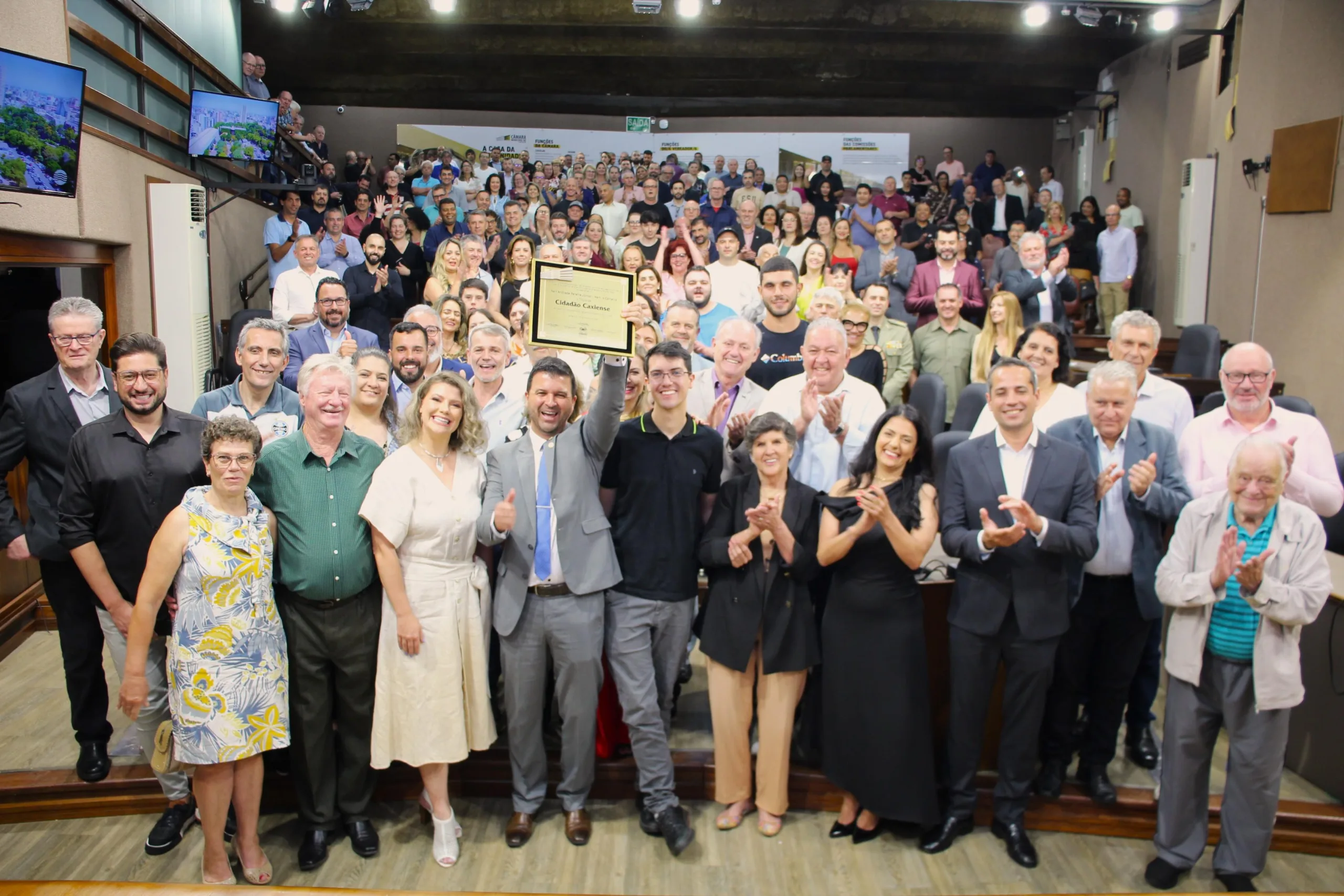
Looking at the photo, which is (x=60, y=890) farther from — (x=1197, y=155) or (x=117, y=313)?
(x=1197, y=155)

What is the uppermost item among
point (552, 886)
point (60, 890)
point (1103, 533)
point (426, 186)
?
point (426, 186)

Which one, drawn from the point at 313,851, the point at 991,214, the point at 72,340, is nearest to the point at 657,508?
the point at 313,851

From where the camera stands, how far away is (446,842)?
3.01 metres

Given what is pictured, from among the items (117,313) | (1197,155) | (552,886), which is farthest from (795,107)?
(552,886)

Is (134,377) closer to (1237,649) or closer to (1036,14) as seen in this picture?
(1237,649)

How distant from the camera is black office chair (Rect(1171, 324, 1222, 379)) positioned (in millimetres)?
6711

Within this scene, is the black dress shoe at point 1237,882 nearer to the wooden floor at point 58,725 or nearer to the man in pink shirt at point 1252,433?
the wooden floor at point 58,725

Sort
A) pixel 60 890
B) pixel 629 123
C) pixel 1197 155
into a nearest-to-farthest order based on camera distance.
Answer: pixel 60 890
pixel 1197 155
pixel 629 123

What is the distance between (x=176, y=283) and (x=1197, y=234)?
28.8ft

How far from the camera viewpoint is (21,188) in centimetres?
384

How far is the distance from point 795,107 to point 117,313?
10549 mm

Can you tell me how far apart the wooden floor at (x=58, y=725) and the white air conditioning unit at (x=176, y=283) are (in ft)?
7.57

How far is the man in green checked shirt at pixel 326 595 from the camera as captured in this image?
2805 mm

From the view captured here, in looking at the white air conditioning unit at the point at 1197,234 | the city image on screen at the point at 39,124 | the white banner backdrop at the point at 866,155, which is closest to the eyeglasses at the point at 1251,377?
the city image on screen at the point at 39,124
